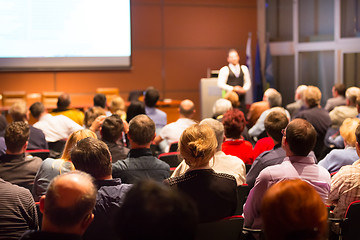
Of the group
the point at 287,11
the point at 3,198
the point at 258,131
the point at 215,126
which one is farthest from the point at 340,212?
the point at 287,11

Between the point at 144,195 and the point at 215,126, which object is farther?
the point at 215,126

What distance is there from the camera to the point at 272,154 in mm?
3664

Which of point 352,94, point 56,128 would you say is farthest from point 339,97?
point 56,128

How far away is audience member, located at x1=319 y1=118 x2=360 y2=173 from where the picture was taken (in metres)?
3.87

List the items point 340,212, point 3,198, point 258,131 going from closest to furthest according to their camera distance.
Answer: point 3,198 → point 340,212 → point 258,131

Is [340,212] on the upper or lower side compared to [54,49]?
lower

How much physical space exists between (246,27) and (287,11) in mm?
941

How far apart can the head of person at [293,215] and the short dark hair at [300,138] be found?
58.7 inches

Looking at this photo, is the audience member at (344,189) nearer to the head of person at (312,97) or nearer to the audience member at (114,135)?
the audience member at (114,135)

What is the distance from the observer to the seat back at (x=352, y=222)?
276cm

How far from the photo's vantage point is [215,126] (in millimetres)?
3838

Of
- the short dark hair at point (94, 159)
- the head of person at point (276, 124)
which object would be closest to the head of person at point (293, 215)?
the short dark hair at point (94, 159)

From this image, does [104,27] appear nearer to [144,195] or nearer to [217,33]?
[217,33]

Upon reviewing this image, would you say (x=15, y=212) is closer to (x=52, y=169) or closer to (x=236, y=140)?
(x=52, y=169)
